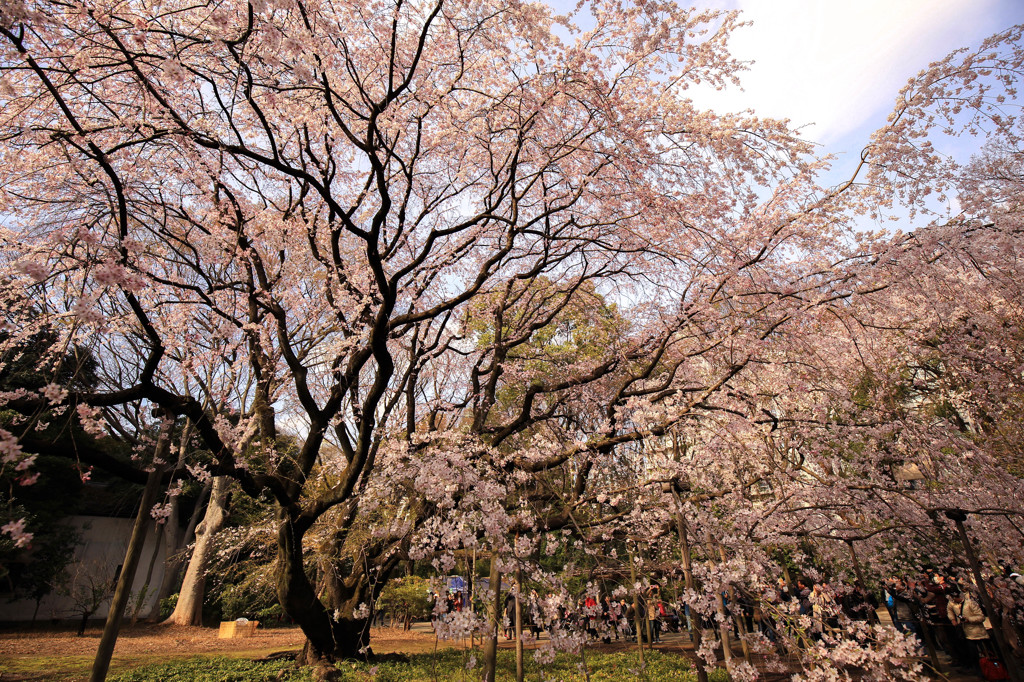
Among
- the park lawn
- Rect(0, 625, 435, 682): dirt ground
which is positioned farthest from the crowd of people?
Rect(0, 625, 435, 682): dirt ground

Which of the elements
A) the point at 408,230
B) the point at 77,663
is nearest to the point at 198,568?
the point at 77,663

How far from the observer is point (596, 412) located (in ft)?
32.6

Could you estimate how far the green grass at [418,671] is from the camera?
7375mm

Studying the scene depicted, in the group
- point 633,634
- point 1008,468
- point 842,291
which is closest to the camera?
point 842,291

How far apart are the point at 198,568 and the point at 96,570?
2.37 meters

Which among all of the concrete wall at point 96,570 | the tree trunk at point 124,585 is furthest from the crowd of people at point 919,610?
the concrete wall at point 96,570

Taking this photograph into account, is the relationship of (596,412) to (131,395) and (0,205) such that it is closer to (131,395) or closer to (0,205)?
(131,395)

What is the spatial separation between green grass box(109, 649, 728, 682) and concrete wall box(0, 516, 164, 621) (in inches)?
257

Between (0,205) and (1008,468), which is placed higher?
(0,205)

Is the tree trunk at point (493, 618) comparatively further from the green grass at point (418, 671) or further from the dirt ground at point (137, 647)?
the dirt ground at point (137, 647)

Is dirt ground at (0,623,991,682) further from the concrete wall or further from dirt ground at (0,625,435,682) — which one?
the concrete wall

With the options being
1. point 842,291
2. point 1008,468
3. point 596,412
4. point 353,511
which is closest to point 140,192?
point 353,511

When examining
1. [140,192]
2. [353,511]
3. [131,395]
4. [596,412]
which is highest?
[140,192]

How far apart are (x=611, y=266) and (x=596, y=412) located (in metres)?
2.92
